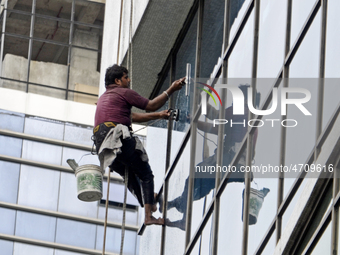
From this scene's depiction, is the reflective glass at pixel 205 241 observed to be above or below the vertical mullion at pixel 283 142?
below

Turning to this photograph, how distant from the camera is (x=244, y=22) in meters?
9.46

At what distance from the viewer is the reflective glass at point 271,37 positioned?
8.20m

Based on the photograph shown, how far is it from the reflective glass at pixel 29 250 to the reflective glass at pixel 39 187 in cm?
176

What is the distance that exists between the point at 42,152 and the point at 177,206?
22.8 metres

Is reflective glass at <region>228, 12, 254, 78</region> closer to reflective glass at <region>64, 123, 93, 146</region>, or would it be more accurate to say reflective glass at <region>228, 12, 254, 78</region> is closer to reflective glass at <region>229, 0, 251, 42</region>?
reflective glass at <region>229, 0, 251, 42</region>

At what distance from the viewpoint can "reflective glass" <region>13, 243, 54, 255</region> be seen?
1246 inches

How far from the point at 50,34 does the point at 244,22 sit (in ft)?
117

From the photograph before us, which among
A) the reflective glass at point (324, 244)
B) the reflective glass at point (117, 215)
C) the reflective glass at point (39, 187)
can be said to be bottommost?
the reflective glass at point (324, 244)

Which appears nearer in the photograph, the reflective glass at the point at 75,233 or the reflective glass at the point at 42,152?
the reflective glass at the point at 75,233

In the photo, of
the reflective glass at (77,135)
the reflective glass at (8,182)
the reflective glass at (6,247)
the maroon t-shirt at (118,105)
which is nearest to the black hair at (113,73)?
the maroon t-shirt at (118,105)

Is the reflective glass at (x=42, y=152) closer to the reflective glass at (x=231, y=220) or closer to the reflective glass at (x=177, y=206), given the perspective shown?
the reflective glass at (x=177, y=206)

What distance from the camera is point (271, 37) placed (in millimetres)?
8484

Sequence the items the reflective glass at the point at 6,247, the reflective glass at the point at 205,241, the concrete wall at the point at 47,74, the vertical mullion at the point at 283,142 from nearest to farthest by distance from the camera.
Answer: the vertical mullion at the point at 283,142 → the reflective glass at the point at 205,241 → the reflective glass at the point at 6,247 → the concrete wall at the point at 47,74

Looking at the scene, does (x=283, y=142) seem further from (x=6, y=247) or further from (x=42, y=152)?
(x=42, y=152)
